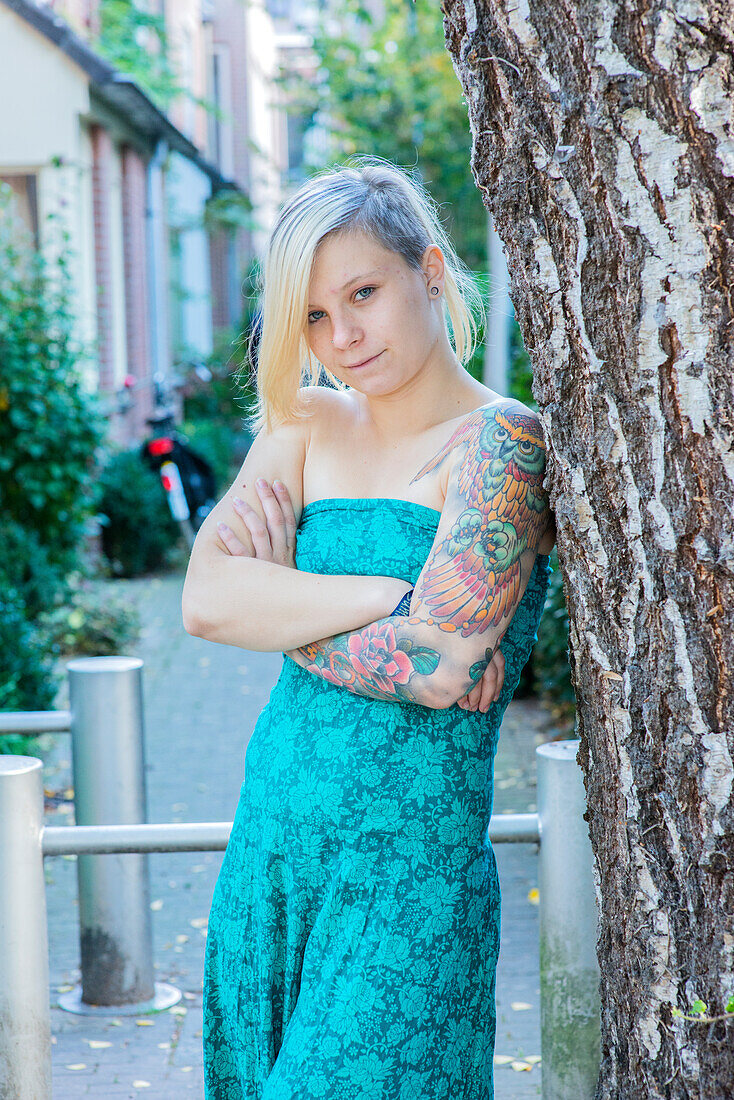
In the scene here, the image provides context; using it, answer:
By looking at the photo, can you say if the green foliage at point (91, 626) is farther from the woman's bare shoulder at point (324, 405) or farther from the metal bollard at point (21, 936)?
the woman's bare shoulder at point (324, 405)

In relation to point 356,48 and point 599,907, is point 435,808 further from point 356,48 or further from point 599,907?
point 356,48

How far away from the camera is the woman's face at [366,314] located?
1944mm

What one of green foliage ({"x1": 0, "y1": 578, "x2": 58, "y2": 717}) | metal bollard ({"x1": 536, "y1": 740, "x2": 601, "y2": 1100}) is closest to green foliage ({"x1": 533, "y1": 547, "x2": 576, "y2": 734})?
green foliage ({"x1": 0, "y1": 578, "x2": 58, "y2": 717})

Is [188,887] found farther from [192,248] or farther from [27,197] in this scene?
[192,248]

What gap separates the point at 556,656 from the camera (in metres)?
5.66

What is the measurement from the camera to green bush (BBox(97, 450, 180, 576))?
1045 cm

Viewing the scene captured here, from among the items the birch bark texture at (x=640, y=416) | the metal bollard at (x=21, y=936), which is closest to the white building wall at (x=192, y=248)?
the metal bollard at (x=21, y=936)

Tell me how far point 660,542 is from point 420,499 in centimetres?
50

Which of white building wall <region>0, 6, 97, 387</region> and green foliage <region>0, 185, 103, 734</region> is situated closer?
green foliage <region>0, 185, 103, 734</region>

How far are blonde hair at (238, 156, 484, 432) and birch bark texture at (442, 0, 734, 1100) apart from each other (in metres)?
0.31

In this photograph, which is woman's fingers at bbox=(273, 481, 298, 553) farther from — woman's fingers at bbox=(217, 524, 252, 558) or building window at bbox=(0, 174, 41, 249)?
building window at bbox=(0, 174, 41, 249)

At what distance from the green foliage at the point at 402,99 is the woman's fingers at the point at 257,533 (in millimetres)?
12542

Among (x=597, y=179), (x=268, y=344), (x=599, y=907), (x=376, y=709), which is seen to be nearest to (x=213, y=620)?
(x=376, y=709)

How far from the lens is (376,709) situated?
1971mm
